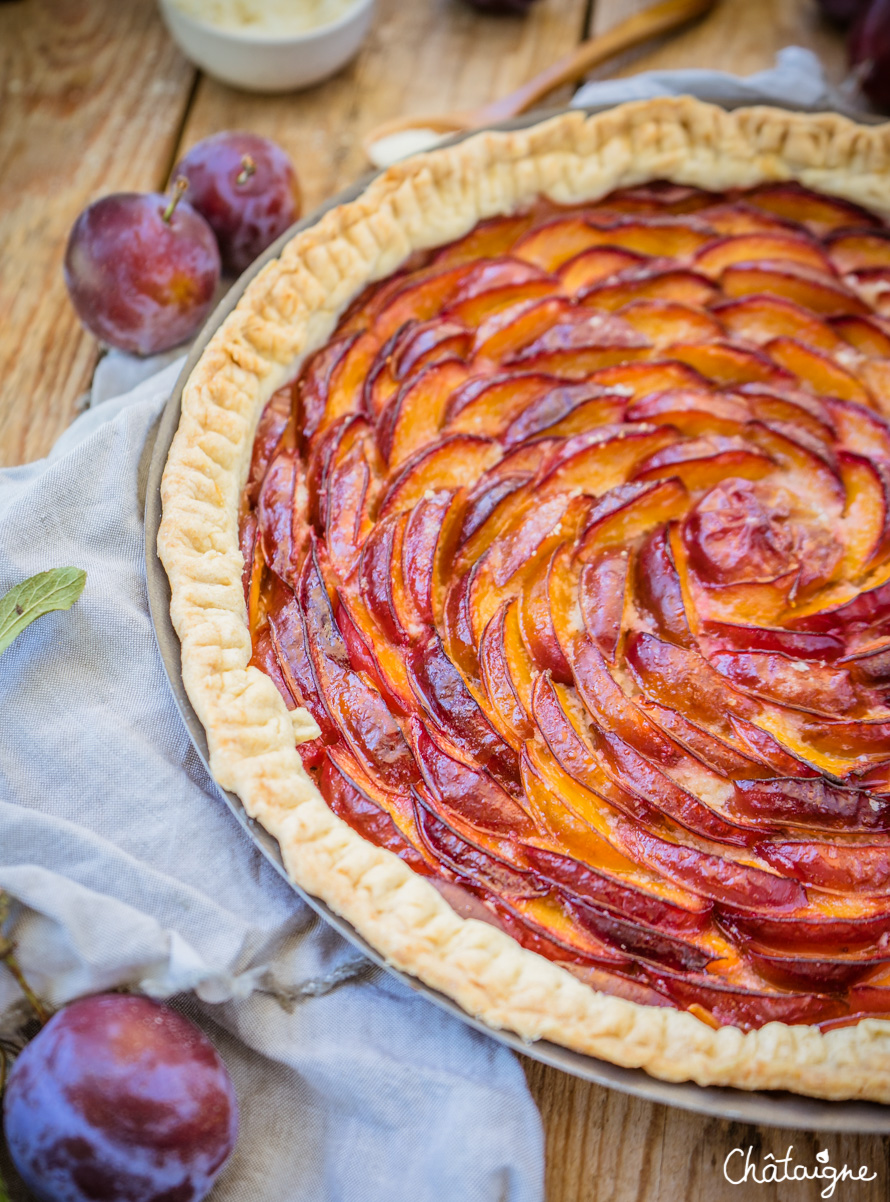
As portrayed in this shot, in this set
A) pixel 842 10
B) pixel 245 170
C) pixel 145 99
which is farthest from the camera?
Result: pixel 842 10

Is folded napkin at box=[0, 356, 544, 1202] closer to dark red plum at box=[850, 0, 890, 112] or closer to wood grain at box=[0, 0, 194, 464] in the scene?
wood grain at box=[0, 0, 194, 464]

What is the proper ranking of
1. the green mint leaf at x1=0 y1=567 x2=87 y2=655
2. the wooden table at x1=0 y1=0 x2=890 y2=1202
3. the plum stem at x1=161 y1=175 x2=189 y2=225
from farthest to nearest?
the wooden table at x1=0 y1=0 x2=890 y2=1202
the plum stem at x1=161 y1=175 x2=189 y2=225
the green mint leaf at x1=0 y1=567 x2=87 y2=655

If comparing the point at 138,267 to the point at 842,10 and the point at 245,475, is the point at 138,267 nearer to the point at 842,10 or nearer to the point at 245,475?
the point at 245,475

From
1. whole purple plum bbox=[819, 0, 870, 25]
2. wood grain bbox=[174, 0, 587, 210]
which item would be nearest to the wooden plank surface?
wood grain bbox=[174, 0, 587, 210]

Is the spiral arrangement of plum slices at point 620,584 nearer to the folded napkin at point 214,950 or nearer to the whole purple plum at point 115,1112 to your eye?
the folded napkin at point 214,950

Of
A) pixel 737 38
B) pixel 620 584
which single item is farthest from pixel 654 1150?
pixel 737 38

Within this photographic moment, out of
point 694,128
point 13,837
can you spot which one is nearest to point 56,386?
point 13,837

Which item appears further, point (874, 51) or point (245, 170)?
point (874, 51)
